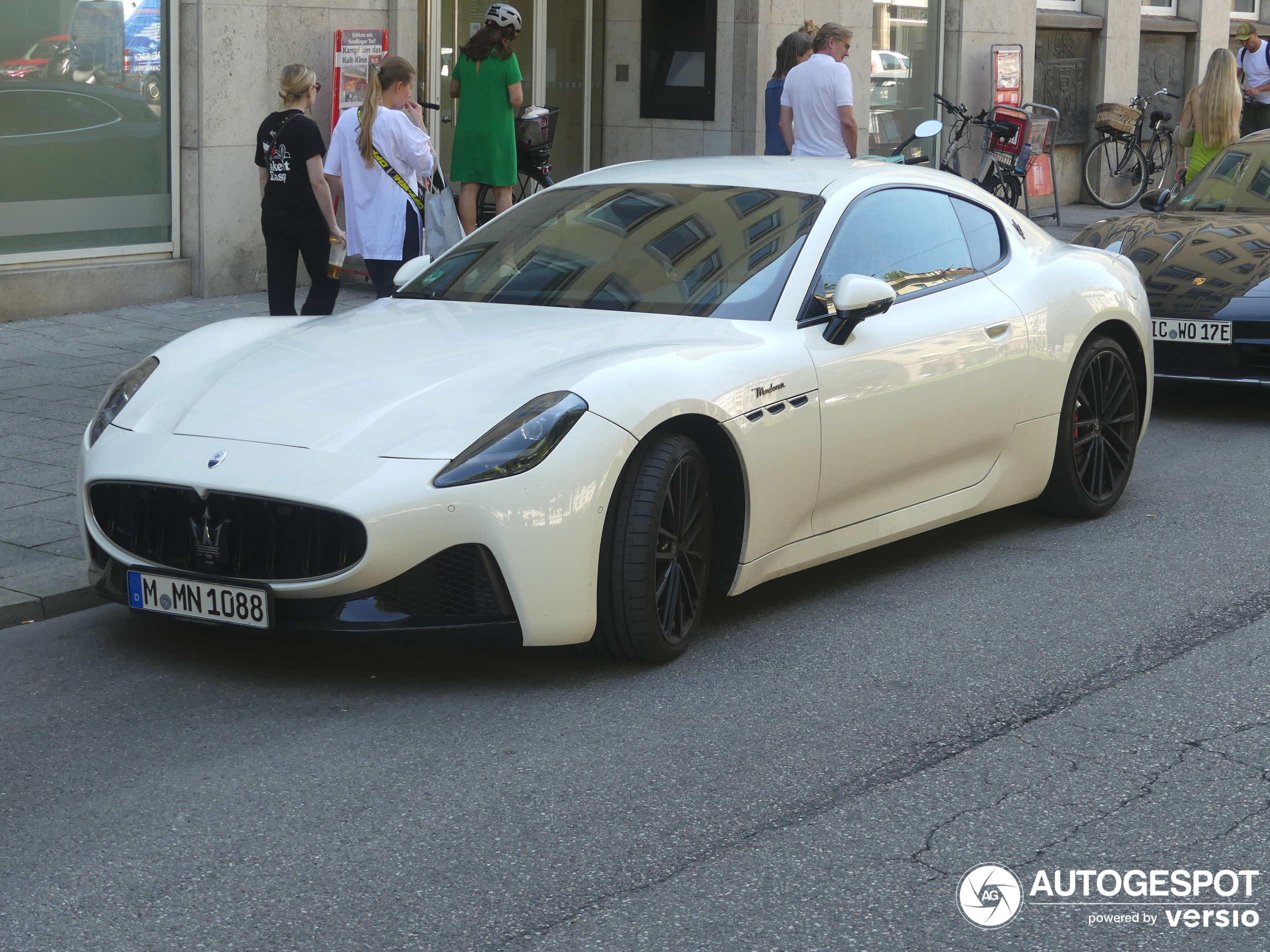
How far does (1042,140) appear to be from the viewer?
18016mm

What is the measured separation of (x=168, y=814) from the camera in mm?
3822

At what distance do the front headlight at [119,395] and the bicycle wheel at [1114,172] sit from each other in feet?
57.3

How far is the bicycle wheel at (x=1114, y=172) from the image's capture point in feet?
68.6

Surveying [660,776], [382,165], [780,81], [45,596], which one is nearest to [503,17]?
[780,81]

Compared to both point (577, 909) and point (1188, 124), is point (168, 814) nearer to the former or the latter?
point (577, 909)

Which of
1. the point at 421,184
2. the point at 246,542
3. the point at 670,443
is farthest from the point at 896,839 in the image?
the point at 421,184

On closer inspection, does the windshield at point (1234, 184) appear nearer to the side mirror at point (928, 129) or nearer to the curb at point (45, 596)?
the side mirror at point (928, 129)

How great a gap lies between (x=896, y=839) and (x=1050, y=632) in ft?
5.90

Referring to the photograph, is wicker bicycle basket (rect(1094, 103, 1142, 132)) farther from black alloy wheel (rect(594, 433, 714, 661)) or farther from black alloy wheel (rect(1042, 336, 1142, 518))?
black alloy wheel (rect(594, 433, 714, 661))

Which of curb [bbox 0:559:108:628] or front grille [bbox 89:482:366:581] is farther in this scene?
curb [bbox 0:559:108:628]

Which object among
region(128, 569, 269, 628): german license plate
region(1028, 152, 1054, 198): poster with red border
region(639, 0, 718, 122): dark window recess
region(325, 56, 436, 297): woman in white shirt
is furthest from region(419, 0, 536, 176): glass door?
region(128, 569, 269, 628): german license plate

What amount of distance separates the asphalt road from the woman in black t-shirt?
4.04 meters

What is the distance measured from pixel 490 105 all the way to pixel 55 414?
5.01m

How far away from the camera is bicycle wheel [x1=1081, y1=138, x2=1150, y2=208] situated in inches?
824
